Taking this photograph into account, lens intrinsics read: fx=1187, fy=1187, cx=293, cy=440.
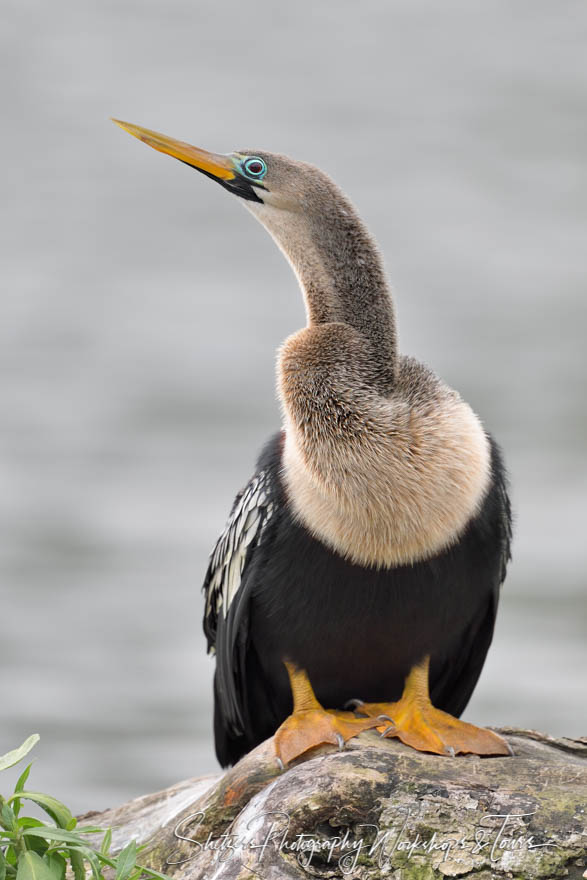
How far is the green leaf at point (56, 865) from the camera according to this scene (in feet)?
6.79

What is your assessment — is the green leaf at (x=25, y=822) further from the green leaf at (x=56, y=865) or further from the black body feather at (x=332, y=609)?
the black body feather at (x=332, y=609)

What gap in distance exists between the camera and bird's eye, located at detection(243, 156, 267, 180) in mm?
3420

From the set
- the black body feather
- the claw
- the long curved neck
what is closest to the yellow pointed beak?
Answer: the long curved neck

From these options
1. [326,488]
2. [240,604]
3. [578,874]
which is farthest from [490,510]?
[578,874]

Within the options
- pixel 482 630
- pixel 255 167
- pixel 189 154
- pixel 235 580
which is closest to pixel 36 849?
pixel 235 580

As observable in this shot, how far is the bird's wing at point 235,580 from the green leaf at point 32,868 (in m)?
1.46

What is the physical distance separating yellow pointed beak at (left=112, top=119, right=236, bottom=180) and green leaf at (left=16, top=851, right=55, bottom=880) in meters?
2.08

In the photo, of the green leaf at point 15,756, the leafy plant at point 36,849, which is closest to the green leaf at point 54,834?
the leafy plant at point 36,849

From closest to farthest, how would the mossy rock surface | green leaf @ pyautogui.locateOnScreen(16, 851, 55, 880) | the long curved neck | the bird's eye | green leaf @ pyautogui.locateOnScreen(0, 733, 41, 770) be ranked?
1. green leaf @ pyautogui.locateOnScreen(16, 851, 55, 880)
2. green leaf @ pyautogui.locateOnScreen(0, 733, 41, 770)
3. the mossy rock surface
4. the long curved neck
5. the bird's eye

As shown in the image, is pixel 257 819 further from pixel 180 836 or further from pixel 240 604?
pixel 240 604

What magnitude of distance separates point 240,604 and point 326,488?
0.54m

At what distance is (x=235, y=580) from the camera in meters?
3.57

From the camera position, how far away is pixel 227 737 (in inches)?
156

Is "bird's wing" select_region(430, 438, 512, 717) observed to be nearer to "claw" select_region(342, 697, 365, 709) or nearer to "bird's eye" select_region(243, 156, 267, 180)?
"claw" select_region(342, 697, 365, 709)
